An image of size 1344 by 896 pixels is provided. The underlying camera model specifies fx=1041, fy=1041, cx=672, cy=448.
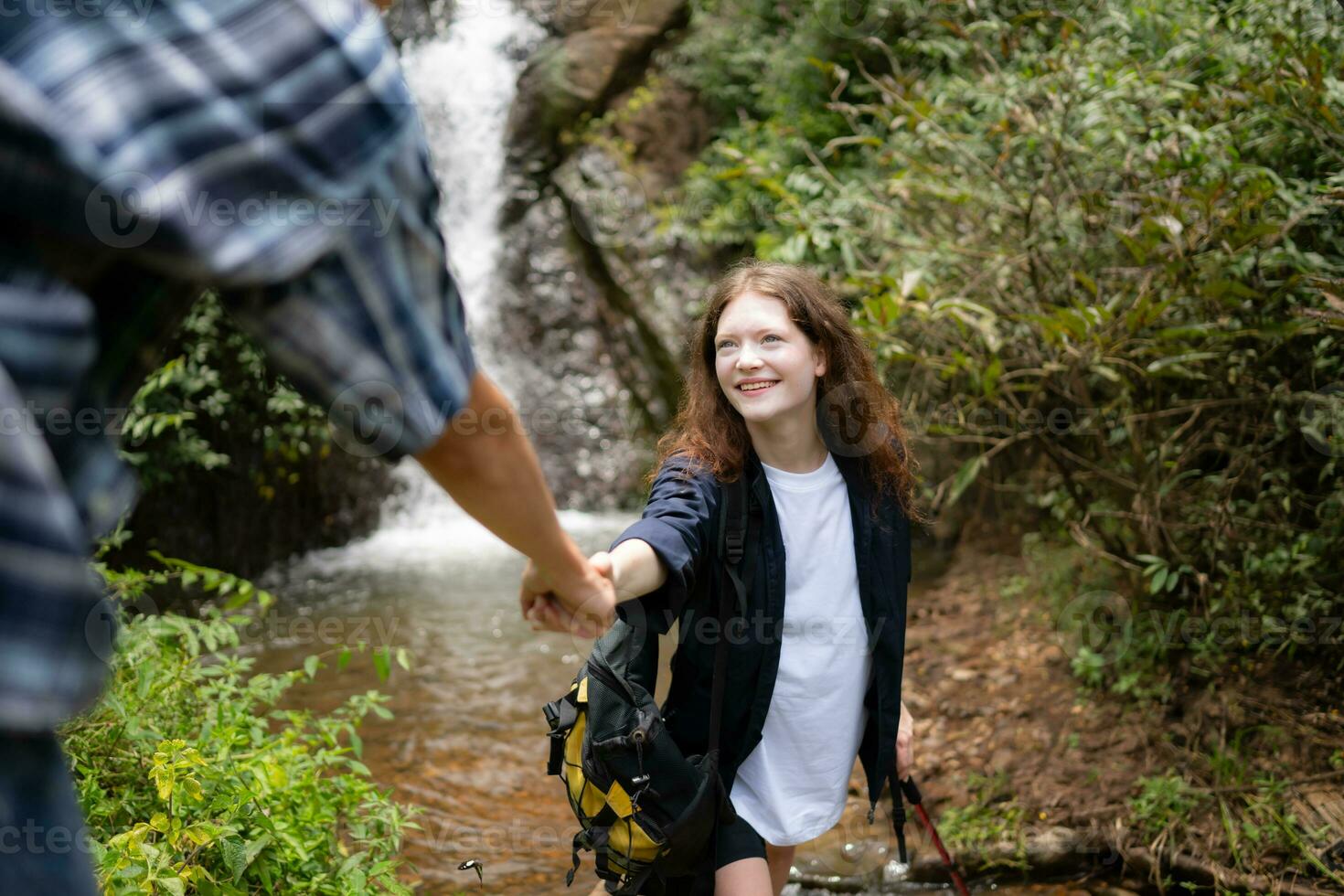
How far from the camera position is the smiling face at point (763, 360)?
2.34 m

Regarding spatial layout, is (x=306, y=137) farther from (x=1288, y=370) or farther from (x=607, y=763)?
(x=1288, y=370)

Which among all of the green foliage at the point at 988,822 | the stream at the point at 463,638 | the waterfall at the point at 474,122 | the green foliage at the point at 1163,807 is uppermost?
the waterfall at the point at 474,122

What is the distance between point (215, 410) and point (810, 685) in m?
4.75

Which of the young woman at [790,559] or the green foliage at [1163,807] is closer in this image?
the young woman at [790,559]

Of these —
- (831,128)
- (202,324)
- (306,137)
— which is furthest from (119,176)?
(831,128)

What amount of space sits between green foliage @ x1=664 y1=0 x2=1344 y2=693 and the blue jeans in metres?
3.00

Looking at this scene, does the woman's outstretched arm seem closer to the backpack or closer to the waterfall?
the backpack

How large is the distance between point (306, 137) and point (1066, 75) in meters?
4.00

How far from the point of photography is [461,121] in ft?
35.2

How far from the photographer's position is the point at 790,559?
235 centimetres

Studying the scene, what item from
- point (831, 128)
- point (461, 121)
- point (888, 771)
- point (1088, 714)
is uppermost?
point (461, 121)

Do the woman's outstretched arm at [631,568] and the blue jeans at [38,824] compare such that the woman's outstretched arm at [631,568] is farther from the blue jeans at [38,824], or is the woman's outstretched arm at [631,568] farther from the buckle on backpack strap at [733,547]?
the blue jeans at [38,824]

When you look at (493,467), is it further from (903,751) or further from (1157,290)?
(1157,290)

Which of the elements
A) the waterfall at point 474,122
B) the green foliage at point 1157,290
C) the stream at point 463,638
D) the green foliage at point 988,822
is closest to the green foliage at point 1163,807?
the green foliage at point 988,822
